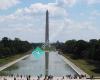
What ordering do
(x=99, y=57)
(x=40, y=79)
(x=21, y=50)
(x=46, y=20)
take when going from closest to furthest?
(x=40, y=79), (x=46, y=20), (x=99, y=57), (x=21, y=50)

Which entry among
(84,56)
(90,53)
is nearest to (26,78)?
(90,53)

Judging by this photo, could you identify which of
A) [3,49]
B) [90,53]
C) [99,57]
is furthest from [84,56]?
[3,49]

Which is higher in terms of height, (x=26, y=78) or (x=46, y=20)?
(x=46, y=20)

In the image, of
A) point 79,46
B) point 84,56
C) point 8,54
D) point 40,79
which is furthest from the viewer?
point 79,46

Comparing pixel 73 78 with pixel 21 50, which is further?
pixel 21 50

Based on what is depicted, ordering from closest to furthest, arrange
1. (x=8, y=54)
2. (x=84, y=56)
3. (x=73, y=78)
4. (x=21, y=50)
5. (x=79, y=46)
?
(x=73, y=78) < (x=84, y=56) < (x=8, y=54) < (x=79, y=46) < (x=21, y=50)

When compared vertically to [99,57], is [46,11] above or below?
above

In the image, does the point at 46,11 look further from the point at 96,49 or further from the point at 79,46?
the point at 79,46

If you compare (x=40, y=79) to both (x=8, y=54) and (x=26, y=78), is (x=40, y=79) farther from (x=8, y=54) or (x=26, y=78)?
(x=8, y=54)

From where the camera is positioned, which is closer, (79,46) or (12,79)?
(12,79)
